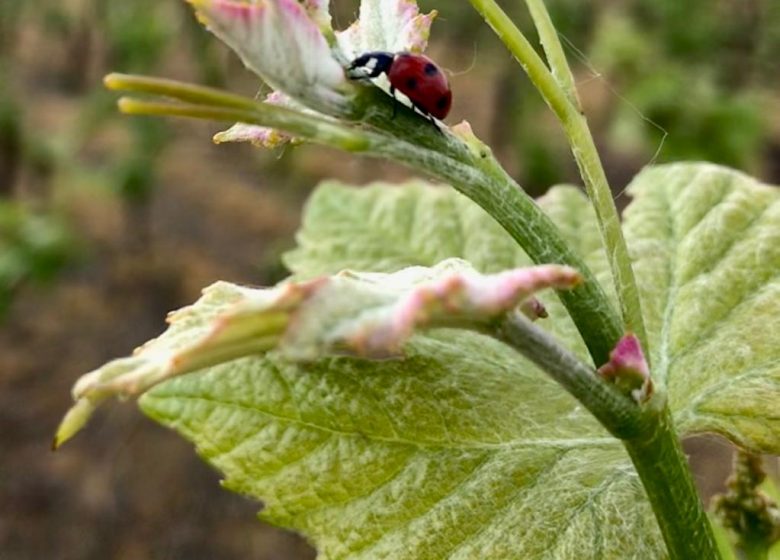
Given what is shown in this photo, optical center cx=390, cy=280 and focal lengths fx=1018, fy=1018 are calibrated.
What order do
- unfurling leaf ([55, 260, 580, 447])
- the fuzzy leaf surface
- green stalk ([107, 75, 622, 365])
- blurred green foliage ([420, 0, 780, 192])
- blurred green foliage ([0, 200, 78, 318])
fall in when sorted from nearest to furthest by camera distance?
unfurling leaf ([55, 260, 580, 447])
green stalk ([107, 75, 622, 365])
the fuzzy leaf surface
blurred green foliage ([0, 200, 78, 318])
blurred green foliage ([420, 0, 780, 192])

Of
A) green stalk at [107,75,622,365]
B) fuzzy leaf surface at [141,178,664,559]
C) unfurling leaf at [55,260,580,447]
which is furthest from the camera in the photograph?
fuzzy leaf surface at [141,178,664,559]

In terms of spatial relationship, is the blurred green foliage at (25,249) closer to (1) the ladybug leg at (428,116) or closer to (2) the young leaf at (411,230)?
(2) the young leaf at (411,230)

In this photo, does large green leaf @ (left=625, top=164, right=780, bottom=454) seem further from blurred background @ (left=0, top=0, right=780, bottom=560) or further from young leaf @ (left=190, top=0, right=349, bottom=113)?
blurred background @ (left=0, top=0, right=780, bottom=560)

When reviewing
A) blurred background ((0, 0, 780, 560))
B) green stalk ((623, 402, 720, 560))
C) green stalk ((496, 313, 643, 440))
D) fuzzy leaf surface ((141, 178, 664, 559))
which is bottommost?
blurred background ((0, 0, 780, 560))

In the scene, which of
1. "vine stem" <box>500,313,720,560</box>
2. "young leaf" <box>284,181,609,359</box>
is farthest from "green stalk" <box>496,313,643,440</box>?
"young leaf" <box>284,181,609,359</box>

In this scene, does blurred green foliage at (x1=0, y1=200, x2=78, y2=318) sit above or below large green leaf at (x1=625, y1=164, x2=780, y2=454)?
below

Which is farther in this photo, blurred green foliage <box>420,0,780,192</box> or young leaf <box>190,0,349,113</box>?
blurred green foliage <box>420,0,780,192</box>

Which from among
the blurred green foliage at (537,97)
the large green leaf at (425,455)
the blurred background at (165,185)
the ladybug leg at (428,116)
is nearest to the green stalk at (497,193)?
the ladybug leg at (428,116)
